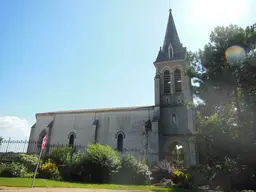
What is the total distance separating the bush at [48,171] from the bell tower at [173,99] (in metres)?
13.1

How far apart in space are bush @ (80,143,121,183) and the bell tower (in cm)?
1044

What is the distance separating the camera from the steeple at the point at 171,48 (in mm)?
27995

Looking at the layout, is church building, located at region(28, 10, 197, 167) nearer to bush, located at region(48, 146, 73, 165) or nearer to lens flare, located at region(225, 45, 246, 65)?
lens flare, located at region(225, 45, 246, 65)

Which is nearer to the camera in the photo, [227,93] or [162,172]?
[162,172]

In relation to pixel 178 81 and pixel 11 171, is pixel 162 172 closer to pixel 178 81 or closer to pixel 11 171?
pixel 11 171

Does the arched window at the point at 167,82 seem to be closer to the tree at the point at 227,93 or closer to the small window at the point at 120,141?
the tree at the point at 227,93

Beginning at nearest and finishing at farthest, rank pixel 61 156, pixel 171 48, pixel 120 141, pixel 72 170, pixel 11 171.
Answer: pixel 11 171 → pixel 72 170 → pixel 61 156 → pixel 120 141 → pixel 171 48

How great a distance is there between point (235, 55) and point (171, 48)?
1459 centimetres

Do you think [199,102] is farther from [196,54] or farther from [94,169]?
[94,169]

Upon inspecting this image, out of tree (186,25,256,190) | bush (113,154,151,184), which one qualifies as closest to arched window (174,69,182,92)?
tree (186,25,256,190)

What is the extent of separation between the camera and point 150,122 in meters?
24.2

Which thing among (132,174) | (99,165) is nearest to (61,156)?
(99,165)

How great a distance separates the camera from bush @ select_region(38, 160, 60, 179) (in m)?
13.1

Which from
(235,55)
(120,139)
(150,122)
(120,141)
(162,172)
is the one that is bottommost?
(162,172)
